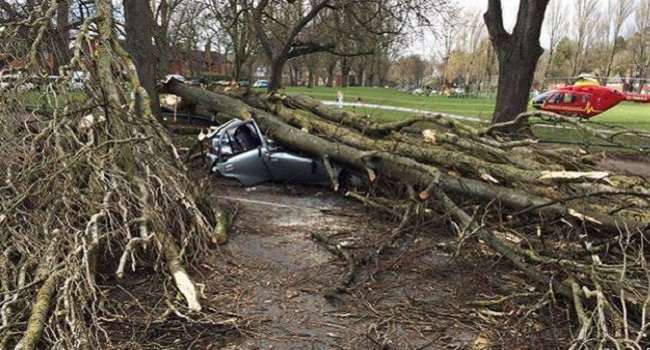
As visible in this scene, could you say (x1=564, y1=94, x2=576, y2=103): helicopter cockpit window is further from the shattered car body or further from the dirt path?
the dirt path

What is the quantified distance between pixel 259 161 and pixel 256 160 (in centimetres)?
6

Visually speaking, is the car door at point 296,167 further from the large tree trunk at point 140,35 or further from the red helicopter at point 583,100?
the red helicopter at point 583,100

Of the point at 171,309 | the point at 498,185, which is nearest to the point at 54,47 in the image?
the point at 171,309

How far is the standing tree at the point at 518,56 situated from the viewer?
12.1 meters

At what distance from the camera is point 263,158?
883 cm

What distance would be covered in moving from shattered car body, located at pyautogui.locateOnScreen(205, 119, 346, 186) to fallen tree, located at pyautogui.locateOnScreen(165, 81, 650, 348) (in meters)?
0.28


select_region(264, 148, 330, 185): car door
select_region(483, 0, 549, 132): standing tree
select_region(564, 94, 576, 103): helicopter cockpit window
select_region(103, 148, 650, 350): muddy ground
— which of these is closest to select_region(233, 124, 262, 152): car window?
select_region(264, 148, 330, 185): car door

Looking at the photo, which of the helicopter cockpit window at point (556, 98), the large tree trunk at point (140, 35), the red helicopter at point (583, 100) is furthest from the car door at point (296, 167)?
the helicopter cockpit window at point (556, 98)

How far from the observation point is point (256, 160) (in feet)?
29.1

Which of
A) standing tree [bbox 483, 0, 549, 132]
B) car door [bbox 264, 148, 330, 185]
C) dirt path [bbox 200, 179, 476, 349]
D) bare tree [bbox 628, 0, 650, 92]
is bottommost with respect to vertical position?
dirt path [bbox 200, 179, 476, 349]

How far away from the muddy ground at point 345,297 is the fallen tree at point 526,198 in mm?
237

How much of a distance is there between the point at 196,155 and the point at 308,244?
5.11 m

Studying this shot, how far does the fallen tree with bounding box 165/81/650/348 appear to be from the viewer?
3.88m

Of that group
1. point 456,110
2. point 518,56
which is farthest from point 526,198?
point 456,110
